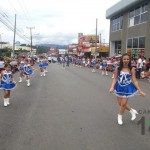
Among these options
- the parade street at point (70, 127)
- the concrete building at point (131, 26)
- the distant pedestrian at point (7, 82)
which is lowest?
the parade street at point (70, 127)

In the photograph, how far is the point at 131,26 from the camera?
120 ft

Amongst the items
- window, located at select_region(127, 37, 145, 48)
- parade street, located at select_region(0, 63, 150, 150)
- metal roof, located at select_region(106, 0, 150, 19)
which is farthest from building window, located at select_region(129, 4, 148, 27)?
parade street, located at select_region(0, 63, 150, 150)

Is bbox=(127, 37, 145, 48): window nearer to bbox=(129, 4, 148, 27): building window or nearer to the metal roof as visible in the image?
bbox=(129, 4, 148, 27): building window

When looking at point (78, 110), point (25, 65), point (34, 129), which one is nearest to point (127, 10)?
point (25, 65)

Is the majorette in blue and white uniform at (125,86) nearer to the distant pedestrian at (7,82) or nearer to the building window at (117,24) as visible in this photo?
the distant pedestrian at (7,82)

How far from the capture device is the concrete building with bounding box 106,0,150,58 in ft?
105

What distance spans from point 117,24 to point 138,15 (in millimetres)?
8214

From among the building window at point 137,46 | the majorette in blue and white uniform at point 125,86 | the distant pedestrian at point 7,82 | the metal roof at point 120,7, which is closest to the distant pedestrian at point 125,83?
the majorette in blue and white uniform at point 125,86

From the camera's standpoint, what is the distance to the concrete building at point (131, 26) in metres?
32.1

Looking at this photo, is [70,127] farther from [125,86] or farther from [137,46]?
[137,46]

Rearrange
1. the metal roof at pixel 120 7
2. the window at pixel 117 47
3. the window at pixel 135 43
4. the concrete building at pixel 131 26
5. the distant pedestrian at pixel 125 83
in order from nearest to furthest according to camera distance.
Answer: the distant pedestrian at pixel 125 83 → the concrete building at pixel 131 26 → the metal roof at pixel 120 7 → the window at pixel 135 43 → the window at pixel 117 47

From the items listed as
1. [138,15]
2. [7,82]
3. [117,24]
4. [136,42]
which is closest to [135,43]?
[136,42]

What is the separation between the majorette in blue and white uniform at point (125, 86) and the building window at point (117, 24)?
3377 centimetres

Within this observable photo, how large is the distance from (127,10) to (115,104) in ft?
94.2
